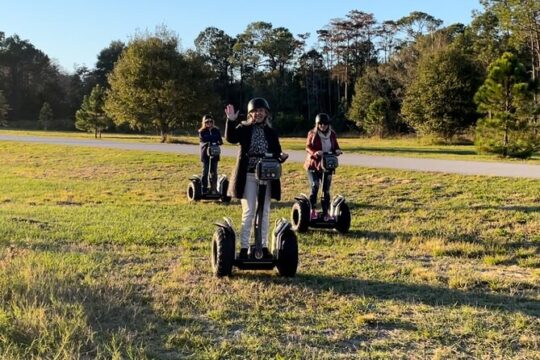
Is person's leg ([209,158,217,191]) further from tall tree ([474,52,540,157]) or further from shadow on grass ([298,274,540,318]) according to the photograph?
tall tree ([474,52,540,157])

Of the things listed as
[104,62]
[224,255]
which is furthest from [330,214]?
[104,62]

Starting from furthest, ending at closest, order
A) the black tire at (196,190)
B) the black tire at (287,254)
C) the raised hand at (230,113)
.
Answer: the black tire at (196,190) < the black tire at (287,254) < the raised hand at (230,113)

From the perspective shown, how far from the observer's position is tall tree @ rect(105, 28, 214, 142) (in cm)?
4075

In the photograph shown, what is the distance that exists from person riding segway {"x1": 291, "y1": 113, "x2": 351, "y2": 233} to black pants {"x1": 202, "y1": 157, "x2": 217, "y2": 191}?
15.6ft

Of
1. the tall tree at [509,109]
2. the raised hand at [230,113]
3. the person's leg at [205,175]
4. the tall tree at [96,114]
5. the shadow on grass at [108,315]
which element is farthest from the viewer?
the tall tree at [96,114]

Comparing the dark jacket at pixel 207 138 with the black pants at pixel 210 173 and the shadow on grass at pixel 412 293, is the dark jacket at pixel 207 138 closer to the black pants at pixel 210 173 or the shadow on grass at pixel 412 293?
the black pants at pixel 210 173

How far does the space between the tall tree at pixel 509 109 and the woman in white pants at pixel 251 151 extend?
19261 millimetres

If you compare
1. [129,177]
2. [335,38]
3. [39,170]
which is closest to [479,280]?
[129,177]

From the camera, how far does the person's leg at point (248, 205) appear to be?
6.48 metres

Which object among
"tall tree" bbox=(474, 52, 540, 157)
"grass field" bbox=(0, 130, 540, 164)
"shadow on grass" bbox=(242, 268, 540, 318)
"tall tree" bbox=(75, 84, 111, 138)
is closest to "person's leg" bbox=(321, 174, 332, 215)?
"shadow on grass" bbox=(242, 268, 540, 318)

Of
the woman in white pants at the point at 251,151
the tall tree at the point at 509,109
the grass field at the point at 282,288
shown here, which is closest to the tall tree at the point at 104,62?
the tall tree at the point at 509,109

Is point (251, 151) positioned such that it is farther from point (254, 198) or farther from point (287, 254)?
point (287, 254)

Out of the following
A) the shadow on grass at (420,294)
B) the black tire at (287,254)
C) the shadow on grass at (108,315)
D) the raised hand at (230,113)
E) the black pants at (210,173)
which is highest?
the raised hand at (230,113)

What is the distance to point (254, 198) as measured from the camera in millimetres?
6535
